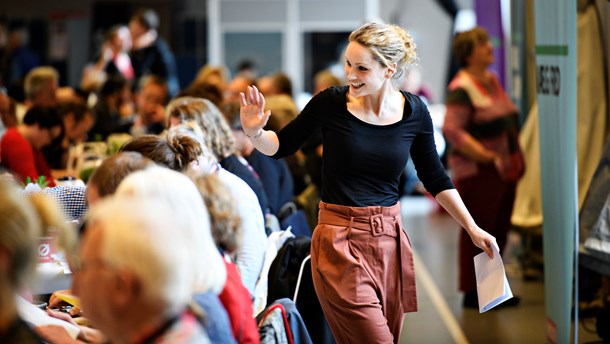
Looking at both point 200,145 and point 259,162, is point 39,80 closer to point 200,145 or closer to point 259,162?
point 259,162

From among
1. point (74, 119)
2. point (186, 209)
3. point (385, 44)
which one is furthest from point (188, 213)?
point (74, 119)

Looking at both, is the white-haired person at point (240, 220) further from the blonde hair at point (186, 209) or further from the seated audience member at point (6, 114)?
the seated audience member at point (6, 114)

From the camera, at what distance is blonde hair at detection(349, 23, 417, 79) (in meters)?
3.61

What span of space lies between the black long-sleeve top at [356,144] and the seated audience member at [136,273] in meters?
1.53

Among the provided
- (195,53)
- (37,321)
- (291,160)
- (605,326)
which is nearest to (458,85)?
(291,160)

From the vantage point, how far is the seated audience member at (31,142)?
246 inches

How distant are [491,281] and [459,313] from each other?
3.26 m

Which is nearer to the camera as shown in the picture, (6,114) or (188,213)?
(188,213)

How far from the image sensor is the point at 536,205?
7.88 meters

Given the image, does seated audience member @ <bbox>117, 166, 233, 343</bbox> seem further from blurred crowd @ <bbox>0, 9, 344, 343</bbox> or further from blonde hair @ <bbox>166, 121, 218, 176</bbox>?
blonde hair @ <bbox>166, 121, 218, 176</bbox>

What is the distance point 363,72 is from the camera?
3.61 m

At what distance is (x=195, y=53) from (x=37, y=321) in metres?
15.6

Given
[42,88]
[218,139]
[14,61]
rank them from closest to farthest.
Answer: [218,139], [42,88], [14,61]

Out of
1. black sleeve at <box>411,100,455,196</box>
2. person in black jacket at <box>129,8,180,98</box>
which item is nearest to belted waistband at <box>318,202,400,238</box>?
black sleeve at <box>411,100,455,196</box>
